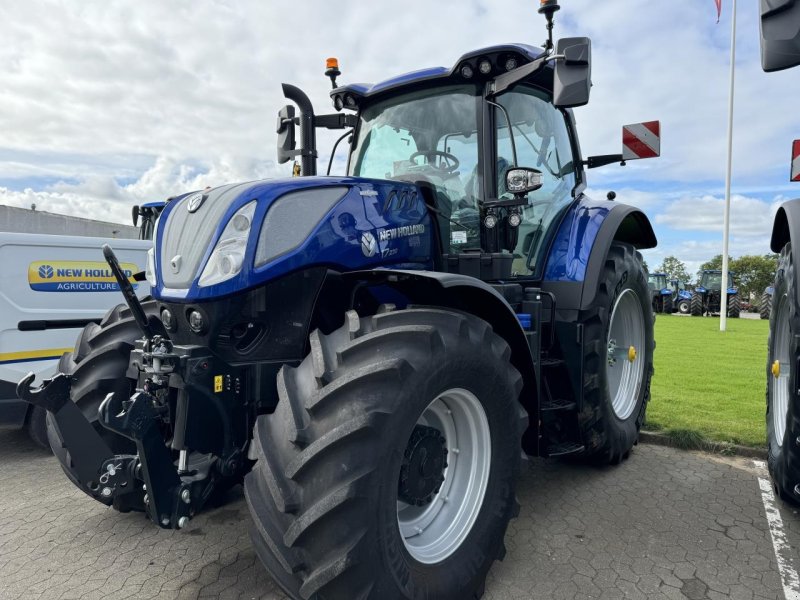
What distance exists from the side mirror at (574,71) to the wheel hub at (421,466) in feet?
5.55

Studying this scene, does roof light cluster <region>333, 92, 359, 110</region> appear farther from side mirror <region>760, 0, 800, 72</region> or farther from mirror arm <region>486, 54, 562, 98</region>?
side mirror <region>760, 0, 800, 72</region>

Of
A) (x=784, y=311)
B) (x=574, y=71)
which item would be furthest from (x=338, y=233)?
(x=784, y=311)

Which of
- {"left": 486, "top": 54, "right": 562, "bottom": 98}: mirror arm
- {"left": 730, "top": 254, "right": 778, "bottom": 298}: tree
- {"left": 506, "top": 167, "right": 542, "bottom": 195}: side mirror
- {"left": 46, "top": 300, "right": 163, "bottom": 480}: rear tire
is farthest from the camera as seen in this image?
{"left": 730, "top": 254, "right": 778, "bottom": 298}: tree

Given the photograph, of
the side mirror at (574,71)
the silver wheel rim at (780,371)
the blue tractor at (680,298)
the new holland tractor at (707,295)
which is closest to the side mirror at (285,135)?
the side mirror at (574,71)

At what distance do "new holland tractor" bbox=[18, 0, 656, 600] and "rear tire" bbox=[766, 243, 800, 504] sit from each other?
95 centimetres

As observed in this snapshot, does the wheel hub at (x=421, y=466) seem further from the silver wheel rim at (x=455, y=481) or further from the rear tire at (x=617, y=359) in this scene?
the rear tire at (x=617, y=359)

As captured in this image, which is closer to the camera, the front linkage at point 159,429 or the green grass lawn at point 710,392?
the front linkage at point 159,429

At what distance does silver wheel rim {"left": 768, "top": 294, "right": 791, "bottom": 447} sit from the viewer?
362 centimetres

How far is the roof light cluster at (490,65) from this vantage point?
3162mm

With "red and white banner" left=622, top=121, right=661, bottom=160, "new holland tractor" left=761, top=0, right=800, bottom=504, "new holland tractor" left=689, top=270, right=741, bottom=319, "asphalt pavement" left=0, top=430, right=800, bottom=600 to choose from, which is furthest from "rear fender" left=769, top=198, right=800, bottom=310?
"new holland tractor" left=689, top=270, right=741, bottom=319

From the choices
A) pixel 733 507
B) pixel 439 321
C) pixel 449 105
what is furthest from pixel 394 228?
pixel 733 507

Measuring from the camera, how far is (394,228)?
288 centimetres

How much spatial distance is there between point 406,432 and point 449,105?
2.18m

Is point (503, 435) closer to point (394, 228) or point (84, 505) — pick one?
point (394, 228)
